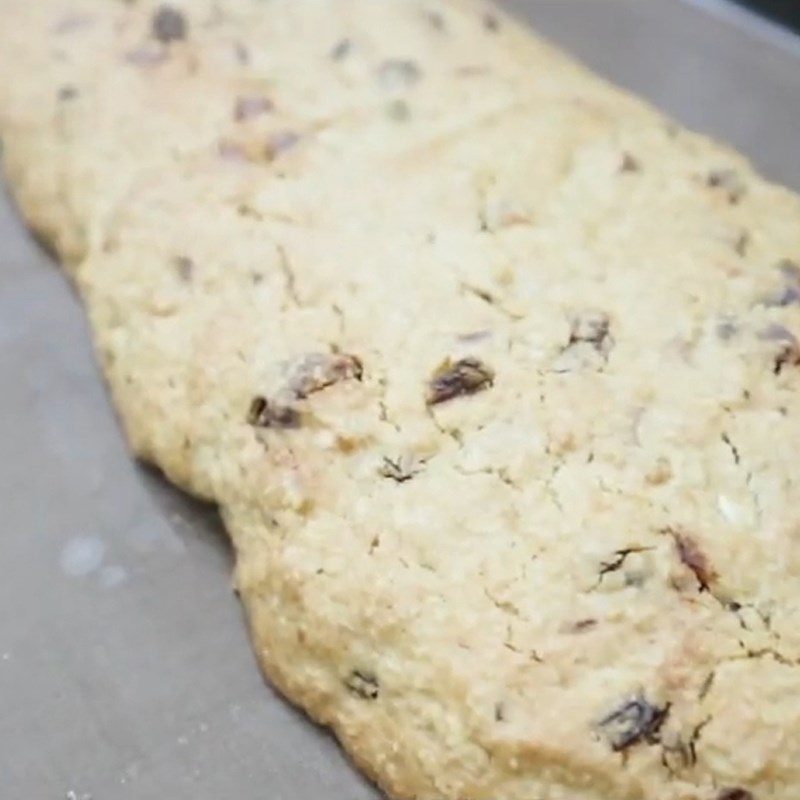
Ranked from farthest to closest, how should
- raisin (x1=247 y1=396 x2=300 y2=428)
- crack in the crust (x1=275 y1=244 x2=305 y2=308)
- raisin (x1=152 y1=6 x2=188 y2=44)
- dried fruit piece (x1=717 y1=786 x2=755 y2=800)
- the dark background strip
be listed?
the dark background strip → raisin (x1=152 y1=6 x2=188 y2=44) → crack in the crust (x1=275 y1=244 x2=305 y2=308) → raisin (x1=247 y1=396 x2=300 y2=428) → dried fruit piece (x1=717 y1=786 x2=755 y2=800)

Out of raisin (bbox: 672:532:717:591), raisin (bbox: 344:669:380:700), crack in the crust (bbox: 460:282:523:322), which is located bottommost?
raisin (bbox: 344:669:380:700)

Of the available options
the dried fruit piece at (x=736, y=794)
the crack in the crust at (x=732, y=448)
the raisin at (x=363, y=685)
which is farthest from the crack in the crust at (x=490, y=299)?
the dried fruit piece at (x=736, y=794)

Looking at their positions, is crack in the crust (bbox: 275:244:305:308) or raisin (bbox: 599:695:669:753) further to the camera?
crack in the crust (bbox: 275:244:305:308)

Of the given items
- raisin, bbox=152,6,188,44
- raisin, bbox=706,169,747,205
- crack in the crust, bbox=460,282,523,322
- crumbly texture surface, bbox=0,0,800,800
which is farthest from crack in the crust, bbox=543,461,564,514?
raisin, bbox=152,6,188,44

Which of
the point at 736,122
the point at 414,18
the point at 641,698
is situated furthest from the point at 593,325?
the point at 736,122

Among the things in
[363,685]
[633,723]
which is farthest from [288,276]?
[633,723]

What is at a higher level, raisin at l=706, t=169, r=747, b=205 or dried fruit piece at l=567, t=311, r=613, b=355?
raisin at l=706, t=169, r=747, b=205

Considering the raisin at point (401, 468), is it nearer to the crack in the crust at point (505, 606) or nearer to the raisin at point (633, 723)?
the crack in the crust at point (505, 606)

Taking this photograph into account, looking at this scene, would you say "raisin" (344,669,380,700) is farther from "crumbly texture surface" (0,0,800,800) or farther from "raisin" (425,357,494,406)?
"raisin" (425,357,494,406)

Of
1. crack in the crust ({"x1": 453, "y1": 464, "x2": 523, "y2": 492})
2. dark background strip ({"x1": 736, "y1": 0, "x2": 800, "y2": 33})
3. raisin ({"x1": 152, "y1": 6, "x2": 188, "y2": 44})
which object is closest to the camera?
crack in the crust ({"x1": 453, "y1": 464, "x2": 523, "y2": 492})
